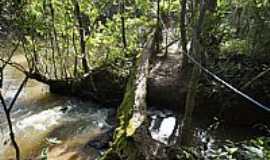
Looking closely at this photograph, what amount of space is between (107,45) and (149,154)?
651 centimetres

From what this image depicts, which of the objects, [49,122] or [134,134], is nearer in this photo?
[134,134]

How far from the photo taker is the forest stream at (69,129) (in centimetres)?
875

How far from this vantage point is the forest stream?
875 centimetres

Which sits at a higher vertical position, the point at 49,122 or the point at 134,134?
the point at 134,134

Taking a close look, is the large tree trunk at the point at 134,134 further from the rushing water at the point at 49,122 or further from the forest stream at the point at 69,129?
the rushing water at the point at 49,122

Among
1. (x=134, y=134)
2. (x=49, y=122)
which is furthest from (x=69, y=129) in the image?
(x=134, y=134)

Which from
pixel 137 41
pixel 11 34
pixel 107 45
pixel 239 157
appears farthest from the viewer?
pixel 137 41

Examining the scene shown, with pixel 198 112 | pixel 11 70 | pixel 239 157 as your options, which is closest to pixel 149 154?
pixel 239 157

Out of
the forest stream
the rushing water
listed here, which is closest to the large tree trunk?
the forest stream

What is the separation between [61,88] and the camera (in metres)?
12.0

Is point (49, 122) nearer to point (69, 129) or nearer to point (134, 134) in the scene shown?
point (69, 129)

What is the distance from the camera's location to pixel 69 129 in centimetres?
995

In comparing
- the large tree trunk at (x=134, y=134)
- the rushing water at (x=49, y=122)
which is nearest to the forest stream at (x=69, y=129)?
the rushing water at (x=49, y=122)

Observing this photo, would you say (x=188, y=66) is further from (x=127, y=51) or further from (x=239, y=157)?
(x=239, y=157)
